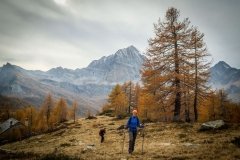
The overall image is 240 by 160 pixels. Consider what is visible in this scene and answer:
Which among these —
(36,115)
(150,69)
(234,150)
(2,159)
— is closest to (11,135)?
(36,115)

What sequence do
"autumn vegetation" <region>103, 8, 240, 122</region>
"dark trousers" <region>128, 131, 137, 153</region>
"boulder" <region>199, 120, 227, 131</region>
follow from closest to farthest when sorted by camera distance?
1. "dark trousers" <region>128, 131, 137, 153</region>
2. "boulder" <region>199, 120, 227, 131</region>
3. "autumn vegetation" <region>103, 8, 240, 122</region>

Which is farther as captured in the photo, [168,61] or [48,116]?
[48,116]

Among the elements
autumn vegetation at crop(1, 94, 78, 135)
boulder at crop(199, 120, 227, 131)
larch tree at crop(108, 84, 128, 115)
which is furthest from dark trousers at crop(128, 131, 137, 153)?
autumn vegetation at crop(1, 94, 78, 135)

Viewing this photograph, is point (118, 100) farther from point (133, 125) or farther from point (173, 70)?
point (133, 125)

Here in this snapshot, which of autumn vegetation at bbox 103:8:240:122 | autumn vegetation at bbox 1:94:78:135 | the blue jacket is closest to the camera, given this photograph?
the blue jacket

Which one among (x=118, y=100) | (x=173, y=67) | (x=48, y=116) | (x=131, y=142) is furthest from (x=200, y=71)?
(x=48, y=116)

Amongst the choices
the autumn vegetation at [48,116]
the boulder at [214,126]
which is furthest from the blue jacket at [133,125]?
the autumn vegetation at [48,116]

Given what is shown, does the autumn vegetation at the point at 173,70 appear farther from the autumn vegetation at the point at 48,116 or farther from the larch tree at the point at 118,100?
the autumn vegetation at the point at 48,116

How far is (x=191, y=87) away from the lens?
28.9m

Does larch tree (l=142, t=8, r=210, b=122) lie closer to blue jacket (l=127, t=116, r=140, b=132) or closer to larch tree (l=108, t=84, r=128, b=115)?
blue jacket (l=127, t=116, r=140, b=132)

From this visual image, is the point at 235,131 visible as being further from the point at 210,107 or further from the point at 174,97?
the point at 210,107

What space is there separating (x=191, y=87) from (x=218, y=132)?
8415 millimetres

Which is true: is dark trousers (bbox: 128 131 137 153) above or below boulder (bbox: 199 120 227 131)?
below

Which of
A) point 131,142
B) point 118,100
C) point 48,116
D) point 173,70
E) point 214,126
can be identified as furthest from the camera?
point 48,116
